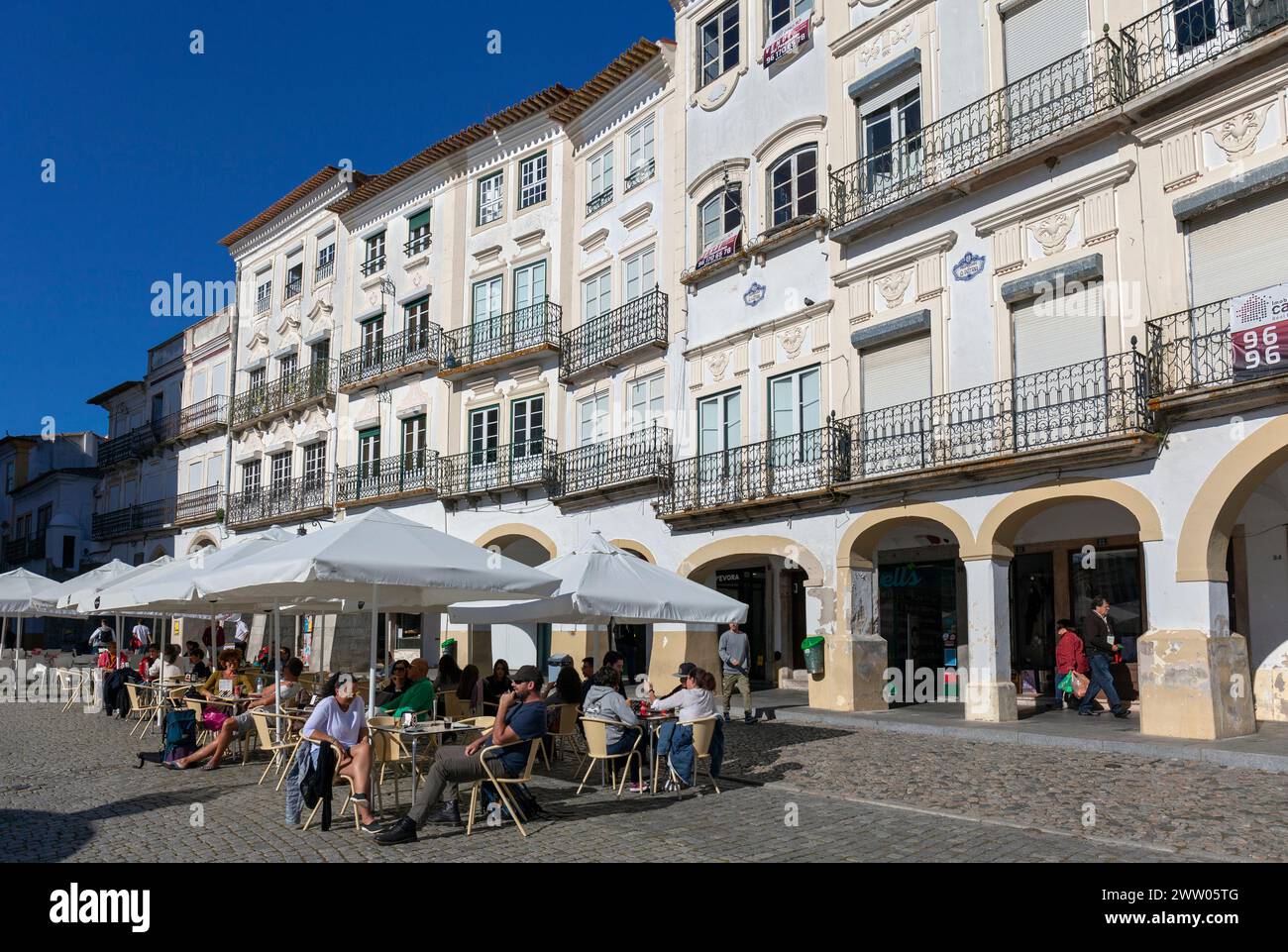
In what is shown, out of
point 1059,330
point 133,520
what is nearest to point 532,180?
point 1059,330

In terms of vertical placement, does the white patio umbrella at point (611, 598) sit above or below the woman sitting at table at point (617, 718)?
above

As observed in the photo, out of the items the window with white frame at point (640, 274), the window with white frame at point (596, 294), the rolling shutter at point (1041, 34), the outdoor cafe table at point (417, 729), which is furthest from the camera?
the window with white frame at point (596, 294)

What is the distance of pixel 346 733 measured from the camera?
9125mm

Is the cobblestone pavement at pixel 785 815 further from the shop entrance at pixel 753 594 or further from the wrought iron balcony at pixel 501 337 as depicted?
the wrought iron balcony at pixel 501 337

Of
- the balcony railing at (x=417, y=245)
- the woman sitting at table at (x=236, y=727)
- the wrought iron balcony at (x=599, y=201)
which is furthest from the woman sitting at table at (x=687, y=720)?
the balcony railing at (x=417, y=245)

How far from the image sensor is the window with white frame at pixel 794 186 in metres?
20.3

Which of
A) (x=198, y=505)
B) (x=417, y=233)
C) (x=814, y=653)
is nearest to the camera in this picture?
(x=814, y=653)

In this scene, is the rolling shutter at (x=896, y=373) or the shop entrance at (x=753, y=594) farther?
the shop entrance at (x=753, y=594)

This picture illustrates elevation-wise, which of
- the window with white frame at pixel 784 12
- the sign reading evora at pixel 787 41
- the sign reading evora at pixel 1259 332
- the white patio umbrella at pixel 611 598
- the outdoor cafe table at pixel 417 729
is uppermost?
the window with white frame at pixel 784 12

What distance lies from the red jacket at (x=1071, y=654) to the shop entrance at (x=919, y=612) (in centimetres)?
381

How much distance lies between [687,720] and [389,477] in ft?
69.0

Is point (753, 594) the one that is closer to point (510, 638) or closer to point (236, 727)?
point (510, 638)

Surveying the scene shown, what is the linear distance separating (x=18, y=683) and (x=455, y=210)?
51.6 ft
